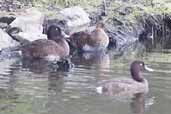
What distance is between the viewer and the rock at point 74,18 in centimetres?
2444

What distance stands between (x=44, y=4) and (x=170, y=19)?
5026mm

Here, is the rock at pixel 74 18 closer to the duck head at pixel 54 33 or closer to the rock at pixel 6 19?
the rock at pixel 6 19

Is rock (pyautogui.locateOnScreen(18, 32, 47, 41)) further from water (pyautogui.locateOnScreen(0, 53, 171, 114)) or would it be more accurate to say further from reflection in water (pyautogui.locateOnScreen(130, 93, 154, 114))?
reflection in water (pyautogui.locateOnScreen(130, 93, 154, 114))

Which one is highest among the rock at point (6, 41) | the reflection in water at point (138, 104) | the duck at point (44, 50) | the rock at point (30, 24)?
the rock at point (30, 24)

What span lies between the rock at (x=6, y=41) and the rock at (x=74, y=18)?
4.08 meters

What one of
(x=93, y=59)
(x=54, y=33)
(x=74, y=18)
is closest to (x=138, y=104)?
(x=93, y=59)

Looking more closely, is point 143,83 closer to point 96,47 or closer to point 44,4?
point 96,47

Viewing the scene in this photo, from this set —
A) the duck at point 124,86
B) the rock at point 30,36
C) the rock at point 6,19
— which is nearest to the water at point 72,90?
the duck at point 124,86

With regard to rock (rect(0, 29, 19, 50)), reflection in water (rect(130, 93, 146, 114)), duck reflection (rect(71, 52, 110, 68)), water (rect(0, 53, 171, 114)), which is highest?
rock (rect(0, 29, 19, 50))

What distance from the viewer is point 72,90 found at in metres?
13.3

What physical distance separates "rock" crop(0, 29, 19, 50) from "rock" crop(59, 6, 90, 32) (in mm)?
4080

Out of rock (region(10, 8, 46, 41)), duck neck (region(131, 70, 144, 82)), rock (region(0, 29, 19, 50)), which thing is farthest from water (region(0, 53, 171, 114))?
rock (region(10, 8, 46, 41))

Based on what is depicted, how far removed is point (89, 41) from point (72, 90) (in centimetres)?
888

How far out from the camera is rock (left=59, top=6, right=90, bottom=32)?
24438 millimetres
